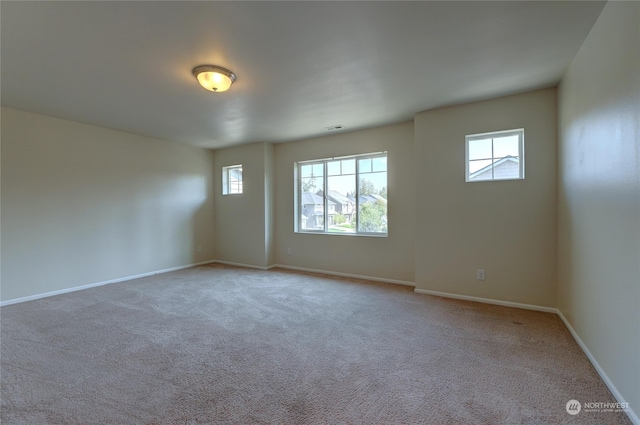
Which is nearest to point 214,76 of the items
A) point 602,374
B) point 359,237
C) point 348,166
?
point 348,166

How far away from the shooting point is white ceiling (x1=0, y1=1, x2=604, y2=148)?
182 centimetres

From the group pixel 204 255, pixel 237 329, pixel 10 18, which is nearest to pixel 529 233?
pixel 237 329

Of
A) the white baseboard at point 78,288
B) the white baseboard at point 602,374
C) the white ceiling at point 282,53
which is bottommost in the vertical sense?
the white baseboard at point 602,374

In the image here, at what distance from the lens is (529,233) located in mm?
3148

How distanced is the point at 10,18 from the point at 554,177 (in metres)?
4.98

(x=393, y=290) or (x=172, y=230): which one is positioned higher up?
(x=172, y=230)

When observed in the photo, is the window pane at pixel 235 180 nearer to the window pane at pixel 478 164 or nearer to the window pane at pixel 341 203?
the window pane at pixel 341 203

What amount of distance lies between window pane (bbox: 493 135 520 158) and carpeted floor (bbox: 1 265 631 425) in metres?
1.89

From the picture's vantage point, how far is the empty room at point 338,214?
1.73 meters

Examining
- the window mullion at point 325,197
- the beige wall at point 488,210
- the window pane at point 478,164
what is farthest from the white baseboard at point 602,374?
the window mullion at point 325,197

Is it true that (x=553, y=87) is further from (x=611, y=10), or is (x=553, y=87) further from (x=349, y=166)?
(x=349, y=166)

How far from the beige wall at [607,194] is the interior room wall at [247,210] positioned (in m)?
4.55

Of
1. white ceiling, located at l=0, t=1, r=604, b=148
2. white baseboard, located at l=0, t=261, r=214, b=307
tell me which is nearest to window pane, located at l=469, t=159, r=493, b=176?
white ceiling, located at l=0, t=1, r=604, b=148

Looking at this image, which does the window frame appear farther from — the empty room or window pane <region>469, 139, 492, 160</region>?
window pane <region>469, 139, 492, 160</region>
